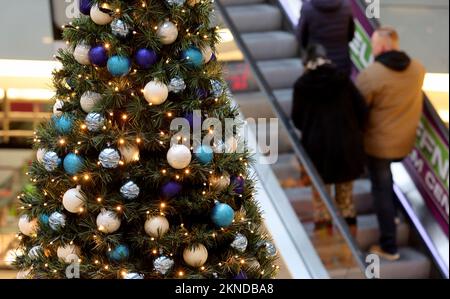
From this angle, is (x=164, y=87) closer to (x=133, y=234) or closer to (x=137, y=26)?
(x=137, y=26)

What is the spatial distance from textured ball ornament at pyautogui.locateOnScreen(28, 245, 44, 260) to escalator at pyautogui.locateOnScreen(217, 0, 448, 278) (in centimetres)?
237

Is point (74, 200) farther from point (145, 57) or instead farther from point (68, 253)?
point (145, 57)

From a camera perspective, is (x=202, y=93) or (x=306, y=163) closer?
(x=202, y=93)

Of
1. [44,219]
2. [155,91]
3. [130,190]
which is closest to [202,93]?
[155,91]

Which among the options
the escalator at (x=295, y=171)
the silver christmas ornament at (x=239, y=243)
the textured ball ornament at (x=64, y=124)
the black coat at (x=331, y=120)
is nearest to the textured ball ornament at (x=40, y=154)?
the textured ball ornament at (x=64, y=124)

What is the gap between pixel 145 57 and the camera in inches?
115

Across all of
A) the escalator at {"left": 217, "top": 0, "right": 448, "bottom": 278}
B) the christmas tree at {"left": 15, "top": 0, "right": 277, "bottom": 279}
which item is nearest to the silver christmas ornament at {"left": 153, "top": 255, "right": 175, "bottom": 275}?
the christmas tree at {"left": 15, "top": 0, "right": 277, "bottom": 279}

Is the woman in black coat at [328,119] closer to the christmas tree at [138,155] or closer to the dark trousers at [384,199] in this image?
the dark trousers at [384,199]

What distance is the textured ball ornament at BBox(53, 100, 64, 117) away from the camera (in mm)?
3105

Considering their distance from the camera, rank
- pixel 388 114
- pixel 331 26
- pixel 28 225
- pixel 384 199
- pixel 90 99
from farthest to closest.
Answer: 1. pixel 331 26
2. pixel 384 199
3. pixel 388 114
4. pixel 28 225
5. pixel 90 99

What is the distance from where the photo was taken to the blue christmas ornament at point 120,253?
299 cm

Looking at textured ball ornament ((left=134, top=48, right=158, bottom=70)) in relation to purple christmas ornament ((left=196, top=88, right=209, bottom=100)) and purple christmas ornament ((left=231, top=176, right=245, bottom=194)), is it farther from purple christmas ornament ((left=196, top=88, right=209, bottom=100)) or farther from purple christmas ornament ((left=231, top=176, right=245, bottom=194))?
purple christmas ornament ((left=231, top=176, right=245, bottom=194))

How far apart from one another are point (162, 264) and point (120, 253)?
0.17 meters
